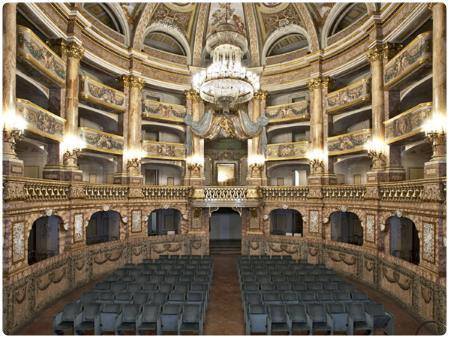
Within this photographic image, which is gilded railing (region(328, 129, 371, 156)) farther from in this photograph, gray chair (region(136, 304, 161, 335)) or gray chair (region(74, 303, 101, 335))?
gray chair (region(74, 303, 101, 335))

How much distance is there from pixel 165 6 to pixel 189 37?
8.01 ft

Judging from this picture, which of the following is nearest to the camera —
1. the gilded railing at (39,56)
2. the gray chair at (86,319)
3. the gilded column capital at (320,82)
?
the gray chair at (86,319)

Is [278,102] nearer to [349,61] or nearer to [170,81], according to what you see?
[349,61]

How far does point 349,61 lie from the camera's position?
666 inches

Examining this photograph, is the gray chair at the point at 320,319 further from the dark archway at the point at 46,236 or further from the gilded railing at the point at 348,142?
the dark archway at the point at 46,236

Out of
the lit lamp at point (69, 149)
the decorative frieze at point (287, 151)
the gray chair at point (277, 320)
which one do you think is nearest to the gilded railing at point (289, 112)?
the decorative frieze at point (287, 151)

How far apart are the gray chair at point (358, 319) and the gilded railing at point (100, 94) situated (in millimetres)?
14895

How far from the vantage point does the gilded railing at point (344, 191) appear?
596 inches

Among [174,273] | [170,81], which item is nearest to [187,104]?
[170,81]

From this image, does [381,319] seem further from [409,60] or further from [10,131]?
[10,131]

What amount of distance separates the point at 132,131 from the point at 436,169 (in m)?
15.0

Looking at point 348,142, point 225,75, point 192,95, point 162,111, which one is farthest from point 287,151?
point 162,111

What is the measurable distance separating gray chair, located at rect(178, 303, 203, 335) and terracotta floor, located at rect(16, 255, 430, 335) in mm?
903

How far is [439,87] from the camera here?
407 inches
